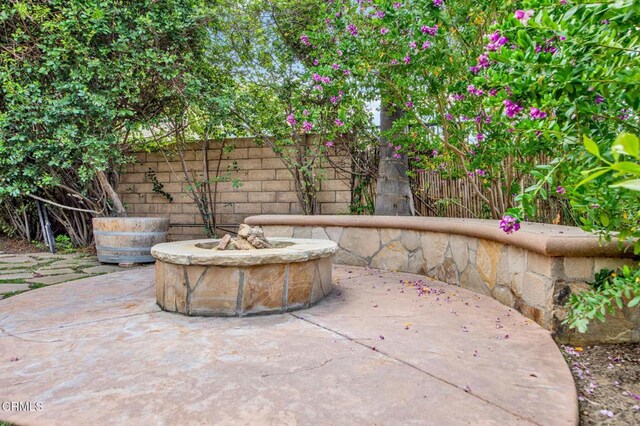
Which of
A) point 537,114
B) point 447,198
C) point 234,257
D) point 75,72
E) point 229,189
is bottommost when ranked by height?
point 234,257

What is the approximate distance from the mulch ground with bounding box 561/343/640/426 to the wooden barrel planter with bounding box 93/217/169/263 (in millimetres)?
4037

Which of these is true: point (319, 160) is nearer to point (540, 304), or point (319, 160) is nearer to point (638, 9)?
point (540, 304)

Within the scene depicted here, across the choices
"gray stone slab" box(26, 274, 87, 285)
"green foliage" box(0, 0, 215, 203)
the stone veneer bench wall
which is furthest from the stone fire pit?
"green foliage" box(0, 0, 215, 203)

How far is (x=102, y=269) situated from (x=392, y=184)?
10.7 ft

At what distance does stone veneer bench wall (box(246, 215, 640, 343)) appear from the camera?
1942mm

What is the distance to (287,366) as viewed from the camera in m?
1.61

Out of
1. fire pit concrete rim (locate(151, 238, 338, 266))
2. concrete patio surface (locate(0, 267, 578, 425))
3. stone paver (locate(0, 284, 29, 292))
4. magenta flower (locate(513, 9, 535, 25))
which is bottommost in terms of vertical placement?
stone paver (locate(0, 284, 29, 292))

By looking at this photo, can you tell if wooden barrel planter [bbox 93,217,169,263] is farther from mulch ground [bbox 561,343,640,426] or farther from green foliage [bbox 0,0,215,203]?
mulch ground [bbox 561,343,640,426]

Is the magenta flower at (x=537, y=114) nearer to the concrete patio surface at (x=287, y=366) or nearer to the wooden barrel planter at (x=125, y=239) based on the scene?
the concrete patio surface at (x=287, y=366)

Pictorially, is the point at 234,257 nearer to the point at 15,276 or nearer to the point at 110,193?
the point at 15,276

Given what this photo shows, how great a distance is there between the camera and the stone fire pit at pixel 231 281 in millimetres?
2338

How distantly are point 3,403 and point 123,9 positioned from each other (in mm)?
4210

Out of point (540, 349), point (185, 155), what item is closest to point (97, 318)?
point (540, 349)

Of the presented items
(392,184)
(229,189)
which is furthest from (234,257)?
(229,189)
